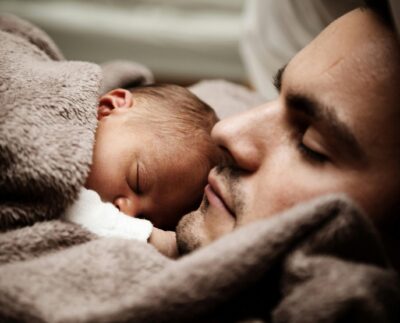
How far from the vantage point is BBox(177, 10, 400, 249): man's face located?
644mm

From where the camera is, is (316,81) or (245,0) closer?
(316,81)

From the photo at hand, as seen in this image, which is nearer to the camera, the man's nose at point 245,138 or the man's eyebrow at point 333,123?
the man's eyebrow at point 333,123

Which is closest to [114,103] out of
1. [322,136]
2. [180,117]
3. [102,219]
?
[180,117]

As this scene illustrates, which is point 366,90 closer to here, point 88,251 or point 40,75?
point 88,251

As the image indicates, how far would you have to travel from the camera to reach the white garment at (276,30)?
1.30m

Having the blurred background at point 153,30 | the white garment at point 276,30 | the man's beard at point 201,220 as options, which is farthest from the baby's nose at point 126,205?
the blurred background at point 153,30

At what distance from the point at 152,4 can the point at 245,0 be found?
406 mm

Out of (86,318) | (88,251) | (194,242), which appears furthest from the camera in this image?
(194,242)

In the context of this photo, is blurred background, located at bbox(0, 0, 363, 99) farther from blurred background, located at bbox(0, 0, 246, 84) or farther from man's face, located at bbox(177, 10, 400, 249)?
man's face, located at bbox(177, 10, 400, 249)

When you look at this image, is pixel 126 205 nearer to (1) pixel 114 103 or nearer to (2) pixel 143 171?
(2) pixel 143 171

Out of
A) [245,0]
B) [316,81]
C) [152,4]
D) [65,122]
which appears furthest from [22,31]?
[245,0]

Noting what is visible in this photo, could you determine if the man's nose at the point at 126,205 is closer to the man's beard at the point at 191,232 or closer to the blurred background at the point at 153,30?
the man's beard at the point at 191,232

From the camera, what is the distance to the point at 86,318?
0.51 meters

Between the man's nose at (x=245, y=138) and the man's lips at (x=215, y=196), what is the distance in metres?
0.06
